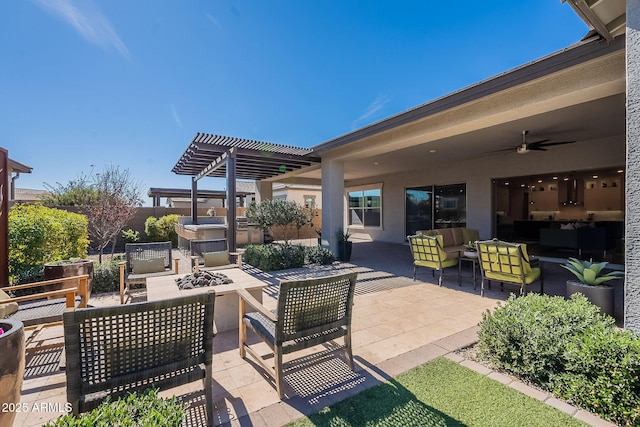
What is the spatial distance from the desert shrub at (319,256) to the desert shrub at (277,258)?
12.6 inches

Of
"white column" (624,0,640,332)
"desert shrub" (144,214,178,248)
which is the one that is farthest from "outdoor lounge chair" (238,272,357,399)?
"desert shrub" (144,214,178,248)

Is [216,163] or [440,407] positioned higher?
[216,163]

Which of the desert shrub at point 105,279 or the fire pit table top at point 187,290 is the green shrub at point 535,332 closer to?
the fire pit table top at point 187,290

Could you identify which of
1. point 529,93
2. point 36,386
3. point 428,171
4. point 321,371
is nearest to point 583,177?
point 428,171

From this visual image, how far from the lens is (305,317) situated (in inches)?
88.2

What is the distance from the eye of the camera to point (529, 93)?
13.5 ft

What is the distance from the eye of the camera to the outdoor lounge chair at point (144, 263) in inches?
179

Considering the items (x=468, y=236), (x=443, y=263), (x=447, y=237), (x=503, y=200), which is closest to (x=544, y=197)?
(x=503, y=200)

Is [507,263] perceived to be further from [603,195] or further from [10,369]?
[603,195]

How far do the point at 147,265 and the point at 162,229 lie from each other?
882 centimetres

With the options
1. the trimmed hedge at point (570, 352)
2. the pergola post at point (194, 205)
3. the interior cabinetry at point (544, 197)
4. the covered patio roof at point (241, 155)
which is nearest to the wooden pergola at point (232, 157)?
the covered patio roof at point (241, 155)

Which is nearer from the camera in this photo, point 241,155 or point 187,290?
point 187,290

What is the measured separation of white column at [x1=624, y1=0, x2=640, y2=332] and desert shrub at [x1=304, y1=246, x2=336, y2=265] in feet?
19.2

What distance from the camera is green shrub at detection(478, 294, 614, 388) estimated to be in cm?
222
